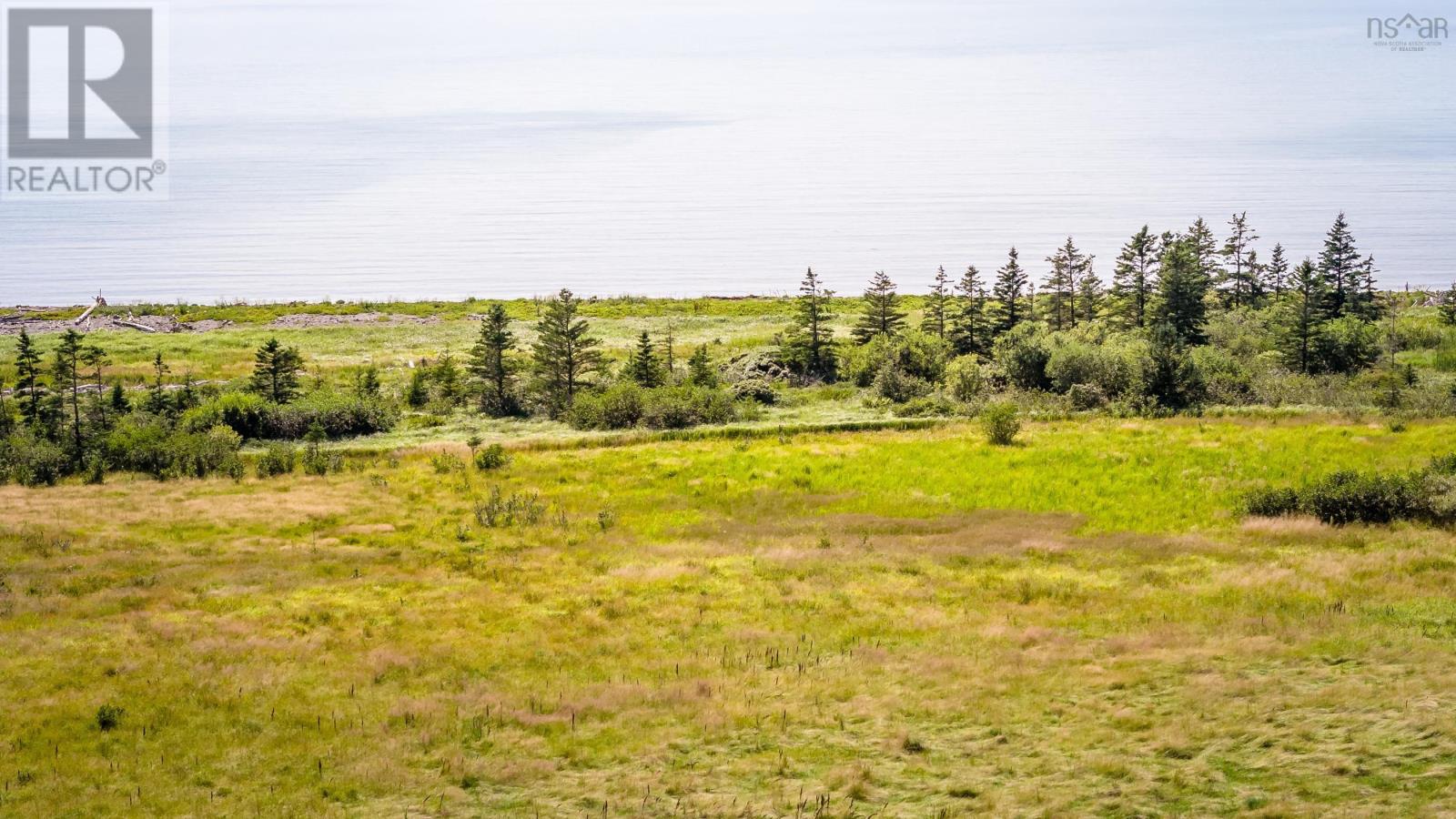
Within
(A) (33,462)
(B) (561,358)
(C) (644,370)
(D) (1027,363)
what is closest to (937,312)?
(D) (1027,363)

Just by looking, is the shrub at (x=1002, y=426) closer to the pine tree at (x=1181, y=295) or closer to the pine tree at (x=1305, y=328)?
the pine tree at (x=1181, y=295)

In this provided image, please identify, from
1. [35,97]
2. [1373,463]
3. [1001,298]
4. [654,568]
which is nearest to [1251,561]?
[1373,463]

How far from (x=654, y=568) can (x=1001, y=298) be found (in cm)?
4756

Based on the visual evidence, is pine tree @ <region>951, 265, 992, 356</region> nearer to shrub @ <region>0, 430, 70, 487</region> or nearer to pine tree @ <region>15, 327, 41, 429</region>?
shrub @ <region>0, 430, 70, 487</region>

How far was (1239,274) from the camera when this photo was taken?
82438 millimetres

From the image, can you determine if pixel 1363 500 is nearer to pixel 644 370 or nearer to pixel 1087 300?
pixel 644 370

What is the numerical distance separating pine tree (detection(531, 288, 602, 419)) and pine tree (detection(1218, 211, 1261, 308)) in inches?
1896

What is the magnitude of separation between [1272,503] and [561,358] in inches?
1641

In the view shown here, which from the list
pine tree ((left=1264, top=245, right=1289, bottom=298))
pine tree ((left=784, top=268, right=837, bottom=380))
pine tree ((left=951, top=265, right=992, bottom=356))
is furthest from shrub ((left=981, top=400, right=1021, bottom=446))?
pine tree ((left=1264, top=245, right=1289, bottom=298))

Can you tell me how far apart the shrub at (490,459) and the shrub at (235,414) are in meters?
17.0

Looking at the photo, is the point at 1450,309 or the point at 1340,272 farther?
the point at 1450,309

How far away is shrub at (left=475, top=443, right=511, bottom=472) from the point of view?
4794 centimetres

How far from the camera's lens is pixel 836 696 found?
23438mm

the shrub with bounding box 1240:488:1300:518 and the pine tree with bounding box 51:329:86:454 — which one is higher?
the pine tree with bounding box 51:329:86:454
